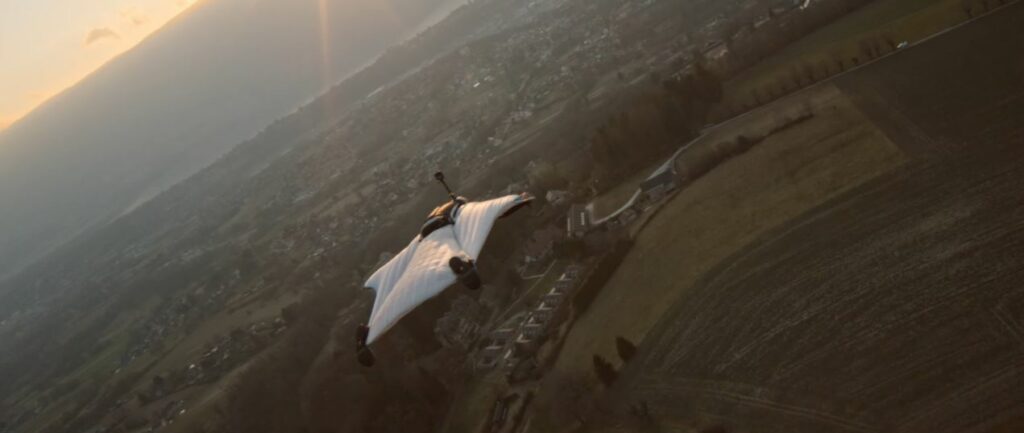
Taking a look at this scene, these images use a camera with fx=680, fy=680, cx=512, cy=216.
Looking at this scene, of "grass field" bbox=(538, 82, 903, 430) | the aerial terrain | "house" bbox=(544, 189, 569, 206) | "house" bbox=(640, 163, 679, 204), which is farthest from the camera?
"house" bbox=(544, 189, 569, 206)

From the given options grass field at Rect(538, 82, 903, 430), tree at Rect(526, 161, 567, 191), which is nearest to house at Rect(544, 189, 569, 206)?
tree at Rect(526, 161, 567, 191)

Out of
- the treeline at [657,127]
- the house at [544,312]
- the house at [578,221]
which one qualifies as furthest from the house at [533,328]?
the treeline at [657,127]

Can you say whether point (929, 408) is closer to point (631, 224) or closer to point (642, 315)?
point (642, 315)

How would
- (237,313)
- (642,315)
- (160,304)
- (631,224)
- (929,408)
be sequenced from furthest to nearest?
(160,304) < (237,313) < (631,224) < (642,315) < (929,408)

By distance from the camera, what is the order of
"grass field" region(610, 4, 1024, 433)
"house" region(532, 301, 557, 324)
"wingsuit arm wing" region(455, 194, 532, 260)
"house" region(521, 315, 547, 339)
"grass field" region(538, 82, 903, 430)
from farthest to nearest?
"house" region(532, 301, 557, 324), "house" region(521, 315, 547, 339), "grass field" region(538, 82, 903, 430), "grass field" region(610, 4, 1024, 433), "wingsuit arm wing" region(455, 194, 532, 260)

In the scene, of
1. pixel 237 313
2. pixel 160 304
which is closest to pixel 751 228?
pixel 237 313

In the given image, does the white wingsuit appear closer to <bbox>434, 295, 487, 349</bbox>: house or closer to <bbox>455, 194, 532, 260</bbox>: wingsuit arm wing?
<bbox>455, 194, 532, 260</bbox>: wingsuit arm wing

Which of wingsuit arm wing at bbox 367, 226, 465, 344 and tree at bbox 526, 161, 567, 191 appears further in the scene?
tree at bbox 526, 161, 567, 191

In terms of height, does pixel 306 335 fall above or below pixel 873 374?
above

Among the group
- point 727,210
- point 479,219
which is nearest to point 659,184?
point 727,210
